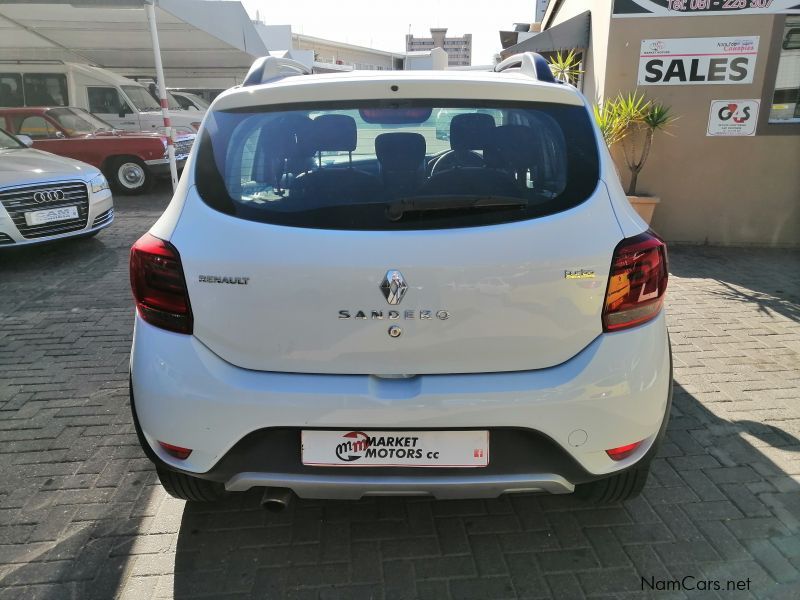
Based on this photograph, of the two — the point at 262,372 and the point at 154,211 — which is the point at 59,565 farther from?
the point at 154,211

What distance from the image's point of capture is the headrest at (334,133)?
227cm

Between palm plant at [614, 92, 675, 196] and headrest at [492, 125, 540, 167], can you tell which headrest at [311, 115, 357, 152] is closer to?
headrest at [492, 125, 540, 167]

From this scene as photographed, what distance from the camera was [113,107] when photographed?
48.9 feet

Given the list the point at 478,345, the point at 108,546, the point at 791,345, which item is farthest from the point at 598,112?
the point at 108,546

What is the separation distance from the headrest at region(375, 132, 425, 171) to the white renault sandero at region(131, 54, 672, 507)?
48mm

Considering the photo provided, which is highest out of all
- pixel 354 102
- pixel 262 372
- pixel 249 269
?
pixel 354 102

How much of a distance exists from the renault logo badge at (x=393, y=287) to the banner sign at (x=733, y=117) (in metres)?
6.56

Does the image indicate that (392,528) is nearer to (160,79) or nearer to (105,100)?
(160,79)

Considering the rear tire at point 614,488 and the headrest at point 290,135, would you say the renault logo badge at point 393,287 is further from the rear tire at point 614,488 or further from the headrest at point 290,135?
the rear tire at point 614,488

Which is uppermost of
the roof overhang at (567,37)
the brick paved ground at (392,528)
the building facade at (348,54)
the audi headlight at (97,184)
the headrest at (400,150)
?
the building facade at (348,54)

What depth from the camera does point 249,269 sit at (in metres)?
1.98

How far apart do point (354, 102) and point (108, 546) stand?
191cm

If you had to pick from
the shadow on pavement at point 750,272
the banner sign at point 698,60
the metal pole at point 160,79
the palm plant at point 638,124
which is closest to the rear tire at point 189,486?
the shadow on pavement at point 750,272

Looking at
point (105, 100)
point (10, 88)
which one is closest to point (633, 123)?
point (105, 100)
